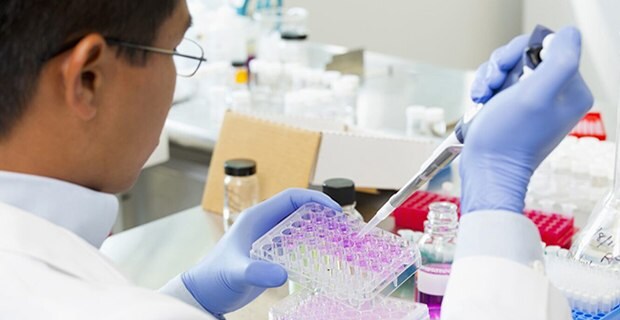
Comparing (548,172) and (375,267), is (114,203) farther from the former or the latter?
(548,172)

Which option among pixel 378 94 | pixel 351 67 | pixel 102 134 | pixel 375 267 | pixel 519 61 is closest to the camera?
pixel 102 134

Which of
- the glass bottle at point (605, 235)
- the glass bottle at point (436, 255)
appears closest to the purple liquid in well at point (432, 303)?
the glass bottle at point (436, 255)

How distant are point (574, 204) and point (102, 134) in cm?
121

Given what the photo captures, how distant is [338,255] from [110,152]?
1.35 feet

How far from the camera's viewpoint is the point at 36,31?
36.2 inches

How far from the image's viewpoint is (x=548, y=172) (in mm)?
1938

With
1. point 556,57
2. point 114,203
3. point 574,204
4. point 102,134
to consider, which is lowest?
point 574,204

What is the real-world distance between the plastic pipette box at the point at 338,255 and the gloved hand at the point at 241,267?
0.12ft

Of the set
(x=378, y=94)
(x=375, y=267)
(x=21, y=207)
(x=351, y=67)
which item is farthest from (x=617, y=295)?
(x=351, y=67)

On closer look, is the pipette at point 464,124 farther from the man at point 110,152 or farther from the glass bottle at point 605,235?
the glass bottle at point 605,235

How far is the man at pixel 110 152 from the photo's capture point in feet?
2.90

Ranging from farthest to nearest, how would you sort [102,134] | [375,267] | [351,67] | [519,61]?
1. [351,67]
2. [375,267]
3. [519,61]
4. [102,134]

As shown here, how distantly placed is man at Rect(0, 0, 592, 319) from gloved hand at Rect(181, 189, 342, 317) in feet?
0.78

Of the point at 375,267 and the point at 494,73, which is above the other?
the point at 494,73
